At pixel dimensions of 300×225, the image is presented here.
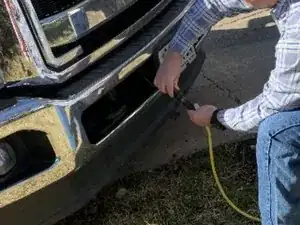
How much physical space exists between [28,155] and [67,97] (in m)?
0.30

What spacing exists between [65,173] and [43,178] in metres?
0.10

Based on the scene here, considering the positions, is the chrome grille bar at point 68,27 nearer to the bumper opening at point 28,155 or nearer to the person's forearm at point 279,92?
the bumper opening at point 28,155

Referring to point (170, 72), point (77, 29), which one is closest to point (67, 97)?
point (77, 29)

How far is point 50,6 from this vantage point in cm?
262

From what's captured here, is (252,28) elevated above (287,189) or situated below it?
below

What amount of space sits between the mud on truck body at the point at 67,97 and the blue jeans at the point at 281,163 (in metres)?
0.67

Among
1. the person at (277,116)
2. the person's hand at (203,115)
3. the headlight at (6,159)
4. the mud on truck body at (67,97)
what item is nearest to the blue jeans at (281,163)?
the person at (277,116)

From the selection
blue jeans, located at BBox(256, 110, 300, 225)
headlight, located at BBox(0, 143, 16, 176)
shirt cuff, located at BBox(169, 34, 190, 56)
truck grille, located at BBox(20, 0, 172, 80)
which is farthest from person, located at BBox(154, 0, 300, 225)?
headlight, located at BBox(0, 143, 16, 176)

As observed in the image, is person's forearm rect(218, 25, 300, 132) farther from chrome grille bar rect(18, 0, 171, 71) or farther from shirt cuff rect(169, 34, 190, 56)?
chrome grille bar rect(18, 0, 171, 71)

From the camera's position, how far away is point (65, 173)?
271cm

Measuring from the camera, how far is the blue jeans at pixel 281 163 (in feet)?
8.33

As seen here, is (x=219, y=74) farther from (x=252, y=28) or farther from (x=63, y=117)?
(x=63, y=117)

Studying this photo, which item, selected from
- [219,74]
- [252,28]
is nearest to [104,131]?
[219,74]

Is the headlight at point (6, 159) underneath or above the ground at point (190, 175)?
above
